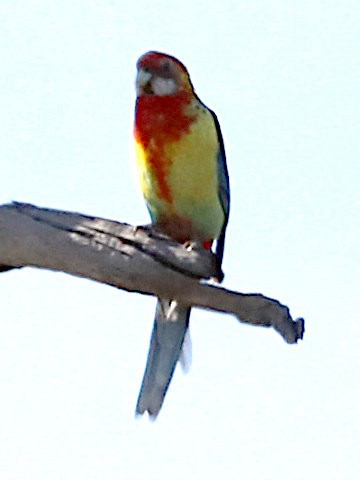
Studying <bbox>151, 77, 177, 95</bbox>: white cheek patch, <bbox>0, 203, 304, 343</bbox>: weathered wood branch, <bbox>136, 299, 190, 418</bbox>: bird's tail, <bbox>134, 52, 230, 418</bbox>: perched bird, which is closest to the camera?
<bbox>0, 203, 304, 343</bbox>: weathered wood branch

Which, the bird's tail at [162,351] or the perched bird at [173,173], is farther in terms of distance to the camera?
the perched bird at [173,173]

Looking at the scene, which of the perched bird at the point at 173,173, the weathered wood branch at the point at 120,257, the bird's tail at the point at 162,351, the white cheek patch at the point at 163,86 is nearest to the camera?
the weathered wood branch at the point at 120,257

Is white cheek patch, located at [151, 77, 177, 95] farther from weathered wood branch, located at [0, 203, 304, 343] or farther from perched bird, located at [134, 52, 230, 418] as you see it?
weathered wood branch, located at [0, 203, 304, 343]

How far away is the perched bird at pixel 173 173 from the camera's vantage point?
5211 millimetres

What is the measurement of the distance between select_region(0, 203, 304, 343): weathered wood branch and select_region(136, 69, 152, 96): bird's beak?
5.08ft

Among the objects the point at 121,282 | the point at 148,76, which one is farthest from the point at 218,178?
the point at 121,282

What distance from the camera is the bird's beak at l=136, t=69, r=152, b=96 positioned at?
5.52m

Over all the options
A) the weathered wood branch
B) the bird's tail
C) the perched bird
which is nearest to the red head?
the perched bird

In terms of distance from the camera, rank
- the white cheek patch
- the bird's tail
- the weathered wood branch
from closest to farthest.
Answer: the weathered wood branch → the bird's tail → the white cheek patch

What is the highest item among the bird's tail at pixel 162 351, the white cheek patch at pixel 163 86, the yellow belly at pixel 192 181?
the white cheek patch at pixel 163 86

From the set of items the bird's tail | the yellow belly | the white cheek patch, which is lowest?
the bird's tail

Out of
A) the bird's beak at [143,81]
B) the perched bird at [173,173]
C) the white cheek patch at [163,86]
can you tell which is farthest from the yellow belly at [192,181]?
the bird's beak at [143,81]

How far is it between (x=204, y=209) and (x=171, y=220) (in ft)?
0.63

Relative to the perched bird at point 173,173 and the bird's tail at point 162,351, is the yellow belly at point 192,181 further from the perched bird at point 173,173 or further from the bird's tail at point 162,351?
the bird's tail at point 162,351
